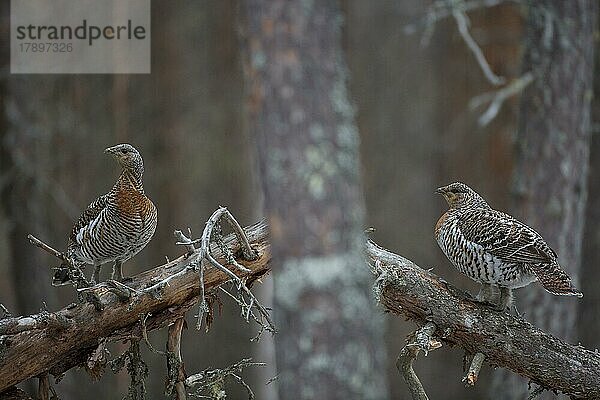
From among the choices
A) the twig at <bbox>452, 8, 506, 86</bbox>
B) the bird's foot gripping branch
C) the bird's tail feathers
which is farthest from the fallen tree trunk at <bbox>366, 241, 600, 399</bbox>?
the twig at <bbox>452, 8, 506, 86</bbox>

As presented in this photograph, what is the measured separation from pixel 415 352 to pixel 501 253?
1.87ft

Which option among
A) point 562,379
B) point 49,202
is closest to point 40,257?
point 49,202

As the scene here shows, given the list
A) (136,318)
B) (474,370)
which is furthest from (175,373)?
(474,370)

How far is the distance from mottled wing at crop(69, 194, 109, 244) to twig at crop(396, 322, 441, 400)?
1.55m

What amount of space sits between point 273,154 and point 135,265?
5742mm

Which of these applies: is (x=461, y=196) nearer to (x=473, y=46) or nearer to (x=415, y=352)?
(x=415, y=352)

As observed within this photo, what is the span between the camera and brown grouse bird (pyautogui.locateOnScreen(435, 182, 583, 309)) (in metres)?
3.49

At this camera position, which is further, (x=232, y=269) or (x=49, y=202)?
(x=49, y=202)

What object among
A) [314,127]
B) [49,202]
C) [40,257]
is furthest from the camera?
[49,202]

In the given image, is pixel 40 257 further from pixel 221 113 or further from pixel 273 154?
pixel 273 154

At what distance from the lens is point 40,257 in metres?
6.75

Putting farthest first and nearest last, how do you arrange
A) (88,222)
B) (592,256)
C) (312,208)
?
(592,256) → (88,222) → (312,208)

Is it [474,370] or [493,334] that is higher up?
[493,334]

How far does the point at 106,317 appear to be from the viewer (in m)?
3.51
